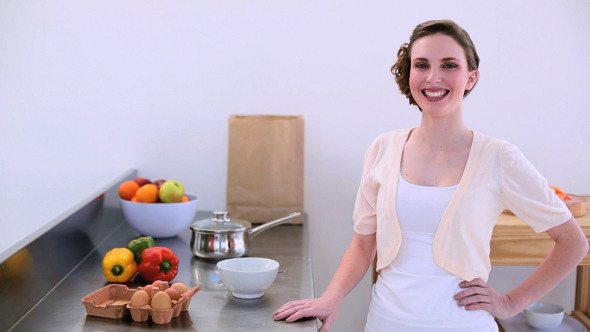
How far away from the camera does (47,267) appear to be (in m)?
1.59

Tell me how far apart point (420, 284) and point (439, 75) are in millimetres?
457

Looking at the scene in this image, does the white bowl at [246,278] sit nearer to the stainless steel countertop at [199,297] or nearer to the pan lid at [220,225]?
the stainless steel countertop at [199,297]

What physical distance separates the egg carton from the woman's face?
0.66 metres

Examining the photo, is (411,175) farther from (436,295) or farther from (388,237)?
(436,295)

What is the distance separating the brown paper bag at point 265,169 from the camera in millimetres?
2291

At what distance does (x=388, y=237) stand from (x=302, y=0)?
1132mm

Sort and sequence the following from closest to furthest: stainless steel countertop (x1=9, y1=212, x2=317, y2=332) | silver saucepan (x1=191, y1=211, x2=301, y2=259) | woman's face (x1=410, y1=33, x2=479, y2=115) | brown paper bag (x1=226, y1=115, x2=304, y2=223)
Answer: stainless steel countertop (x1=9, y1=212, x2=317, y2=332) → woman's face (x1=410, y1=33, x2=479, y2=115) → silver saucepan (x1=191, y1=211, x2=301, y2=259) → brown paper bag (x1=226, y1=115, x2=304, y2=223)

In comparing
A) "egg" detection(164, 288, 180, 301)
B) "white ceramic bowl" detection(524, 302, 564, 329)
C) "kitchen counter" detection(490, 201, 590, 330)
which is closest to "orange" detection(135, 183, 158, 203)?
"egg" detection(164, 288, 180, 301)

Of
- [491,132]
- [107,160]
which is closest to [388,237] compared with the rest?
[491,132]

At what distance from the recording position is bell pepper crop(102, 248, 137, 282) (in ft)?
5.34

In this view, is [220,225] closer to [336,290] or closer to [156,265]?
[156,265]

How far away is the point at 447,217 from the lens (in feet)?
4.83

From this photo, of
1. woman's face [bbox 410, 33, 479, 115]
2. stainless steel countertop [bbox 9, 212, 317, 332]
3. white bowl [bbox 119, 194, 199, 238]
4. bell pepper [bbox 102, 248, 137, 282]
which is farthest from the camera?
white bowl [bbox 119, 194, 199, 238]

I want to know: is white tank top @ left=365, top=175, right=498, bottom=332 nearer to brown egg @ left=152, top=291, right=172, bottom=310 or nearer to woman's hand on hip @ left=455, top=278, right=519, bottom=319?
woman's hand on hip @ left=455, top=278, right=519, bottom=319
